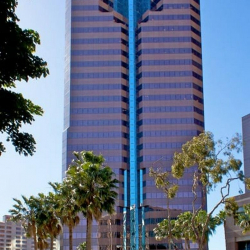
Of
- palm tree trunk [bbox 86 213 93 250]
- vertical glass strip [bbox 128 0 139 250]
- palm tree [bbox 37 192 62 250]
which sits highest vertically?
vertical glass strip [bbox 128 0 139 250]

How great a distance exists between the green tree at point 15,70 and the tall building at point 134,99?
110m

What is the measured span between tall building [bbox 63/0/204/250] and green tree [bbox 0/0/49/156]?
11038 cm

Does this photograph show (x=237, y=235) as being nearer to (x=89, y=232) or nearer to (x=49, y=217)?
(x=49, y=217)

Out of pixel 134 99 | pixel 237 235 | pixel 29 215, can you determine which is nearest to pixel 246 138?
pixel 134 99

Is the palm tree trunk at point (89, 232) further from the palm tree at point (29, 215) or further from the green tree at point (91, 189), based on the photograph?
the palm tree at point (29, 215)

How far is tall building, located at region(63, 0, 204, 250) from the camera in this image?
429 feet

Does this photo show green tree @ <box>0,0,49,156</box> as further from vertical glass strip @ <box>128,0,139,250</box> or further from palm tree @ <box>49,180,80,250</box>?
vertical glass strip @ <box>128,0,139,250</box>

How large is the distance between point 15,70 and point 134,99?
117877 millimetres

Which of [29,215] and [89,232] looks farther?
[29,215]

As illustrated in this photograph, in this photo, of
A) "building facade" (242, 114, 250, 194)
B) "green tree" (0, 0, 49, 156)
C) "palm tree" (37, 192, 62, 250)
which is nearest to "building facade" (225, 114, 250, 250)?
"palm tree" (37, 192, 62, 250)

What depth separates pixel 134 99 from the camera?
136 meters

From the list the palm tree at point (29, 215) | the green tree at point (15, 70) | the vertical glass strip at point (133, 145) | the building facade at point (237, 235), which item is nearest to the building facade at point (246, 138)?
the vertical glass strip at point (133, 145)

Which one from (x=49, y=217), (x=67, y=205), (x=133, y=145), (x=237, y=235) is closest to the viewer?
(x=67, y=205)

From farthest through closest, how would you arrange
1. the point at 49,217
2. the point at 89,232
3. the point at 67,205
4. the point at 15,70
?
1. the point at 49,217
2. the point at 67,205
3. the point at 89,232
4. the point at 15,70
